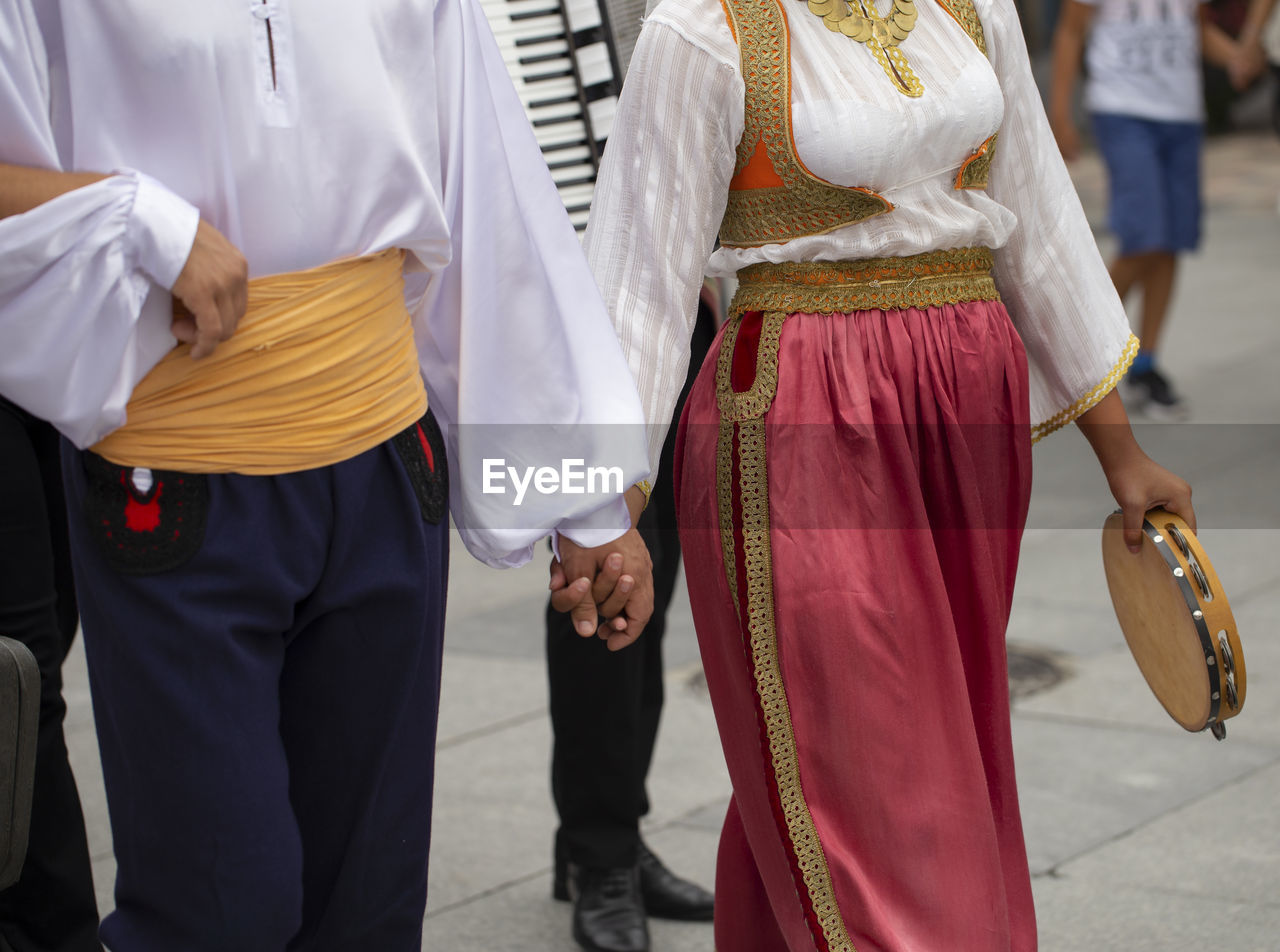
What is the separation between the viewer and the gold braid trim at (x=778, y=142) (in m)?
2.31

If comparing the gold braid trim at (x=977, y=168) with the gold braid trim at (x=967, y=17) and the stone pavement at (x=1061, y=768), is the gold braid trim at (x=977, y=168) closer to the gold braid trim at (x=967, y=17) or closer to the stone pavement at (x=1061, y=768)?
the gold braid trim at (x=967, y=17)

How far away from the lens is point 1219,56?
8.05 metres

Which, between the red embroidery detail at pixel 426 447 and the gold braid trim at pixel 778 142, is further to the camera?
the gold braid trim at pixel 778 142

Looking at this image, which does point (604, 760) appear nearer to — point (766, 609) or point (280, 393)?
point (766, 609)

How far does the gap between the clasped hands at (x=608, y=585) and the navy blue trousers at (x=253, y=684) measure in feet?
0.67

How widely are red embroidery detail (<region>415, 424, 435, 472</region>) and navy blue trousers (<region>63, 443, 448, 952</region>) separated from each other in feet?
0.22

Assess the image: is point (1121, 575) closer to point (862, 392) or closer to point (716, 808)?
point (862, 392)

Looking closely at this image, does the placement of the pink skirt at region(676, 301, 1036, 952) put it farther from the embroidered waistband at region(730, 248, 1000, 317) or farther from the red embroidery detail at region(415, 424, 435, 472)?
the red embroidery detail at region(415, 424, 435, 472)

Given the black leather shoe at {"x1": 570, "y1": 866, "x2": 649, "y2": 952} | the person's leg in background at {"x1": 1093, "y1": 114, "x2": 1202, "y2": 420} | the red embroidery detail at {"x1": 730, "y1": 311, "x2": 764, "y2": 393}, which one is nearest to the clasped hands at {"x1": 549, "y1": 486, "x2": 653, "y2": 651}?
the red embroidery detail at {"x1": 730, "y1": 311, "x2": 764, "y2": 393}

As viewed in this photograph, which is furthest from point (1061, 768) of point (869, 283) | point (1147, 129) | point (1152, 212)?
point (1147, 129)

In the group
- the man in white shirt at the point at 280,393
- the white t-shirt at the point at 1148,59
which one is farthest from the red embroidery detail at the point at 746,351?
the white t-shirt at the point at 1148,59

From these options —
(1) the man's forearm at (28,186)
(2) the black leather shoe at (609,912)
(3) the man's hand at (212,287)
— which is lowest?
(2) the black leather shoe at (609,912)

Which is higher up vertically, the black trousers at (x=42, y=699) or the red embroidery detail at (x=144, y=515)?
the red embroidery detail at (x=144, y=515)

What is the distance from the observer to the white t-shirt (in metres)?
7.43
